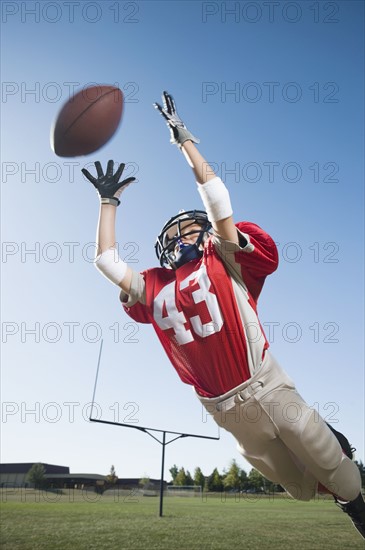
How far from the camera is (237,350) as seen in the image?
2150mm

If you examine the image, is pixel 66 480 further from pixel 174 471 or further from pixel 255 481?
pixel 255 481

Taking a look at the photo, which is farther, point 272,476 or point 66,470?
point 66,470

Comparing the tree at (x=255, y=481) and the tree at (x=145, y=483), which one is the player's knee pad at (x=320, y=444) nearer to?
the tree at (x=255, y=481)

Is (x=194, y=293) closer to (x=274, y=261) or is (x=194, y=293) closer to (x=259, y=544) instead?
(x=274, y=261)

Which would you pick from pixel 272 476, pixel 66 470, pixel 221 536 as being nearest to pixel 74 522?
pixel 221 536

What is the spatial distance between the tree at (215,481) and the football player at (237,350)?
4669 cm

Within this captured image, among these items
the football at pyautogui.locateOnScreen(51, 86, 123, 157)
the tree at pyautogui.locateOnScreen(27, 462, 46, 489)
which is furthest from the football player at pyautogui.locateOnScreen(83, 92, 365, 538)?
the tree at pyautogui.locateOnScreen(27, 462, 46, 489)

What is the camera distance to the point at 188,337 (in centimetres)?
223

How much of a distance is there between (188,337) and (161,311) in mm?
210

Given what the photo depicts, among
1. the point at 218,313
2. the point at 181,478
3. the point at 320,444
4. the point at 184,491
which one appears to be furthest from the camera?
the point at 181,478

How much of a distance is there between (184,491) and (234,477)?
8.29 meters

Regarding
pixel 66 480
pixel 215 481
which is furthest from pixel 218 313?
pixel 66 480

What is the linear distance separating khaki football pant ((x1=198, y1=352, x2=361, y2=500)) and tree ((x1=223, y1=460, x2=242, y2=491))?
4171cm

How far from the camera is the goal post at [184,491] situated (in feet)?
149
